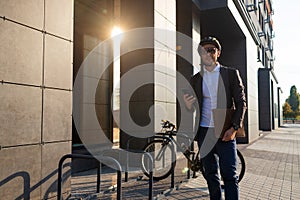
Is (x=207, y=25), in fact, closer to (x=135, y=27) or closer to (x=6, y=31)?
(x=135, y=27)

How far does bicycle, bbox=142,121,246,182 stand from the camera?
502 cm

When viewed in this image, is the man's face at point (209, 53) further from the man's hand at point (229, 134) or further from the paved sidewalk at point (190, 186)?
the paved sidewalk at point (190, 186)

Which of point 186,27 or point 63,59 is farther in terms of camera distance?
point 186,27

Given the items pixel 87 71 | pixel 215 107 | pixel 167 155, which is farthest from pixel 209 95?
pixel 87 71

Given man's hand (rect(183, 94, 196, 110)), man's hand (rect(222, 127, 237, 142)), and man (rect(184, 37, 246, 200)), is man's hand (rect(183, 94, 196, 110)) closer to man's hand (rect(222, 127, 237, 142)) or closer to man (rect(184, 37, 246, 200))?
man (rect(184, 37, 246, 200))

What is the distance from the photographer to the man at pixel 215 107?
314 cm

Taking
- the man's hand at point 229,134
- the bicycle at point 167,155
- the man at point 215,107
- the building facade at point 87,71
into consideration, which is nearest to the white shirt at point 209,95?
the man at point 215,107

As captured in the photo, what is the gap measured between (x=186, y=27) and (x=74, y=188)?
6802 millimetres

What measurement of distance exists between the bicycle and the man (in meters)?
1.49

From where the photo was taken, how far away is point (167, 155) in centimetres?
557

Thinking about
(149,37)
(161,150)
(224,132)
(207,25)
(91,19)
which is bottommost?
(161,150)

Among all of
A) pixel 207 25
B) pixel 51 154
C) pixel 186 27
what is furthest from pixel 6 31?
pixel 207 25

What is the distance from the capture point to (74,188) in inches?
190

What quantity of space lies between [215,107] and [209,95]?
17 centimetres
